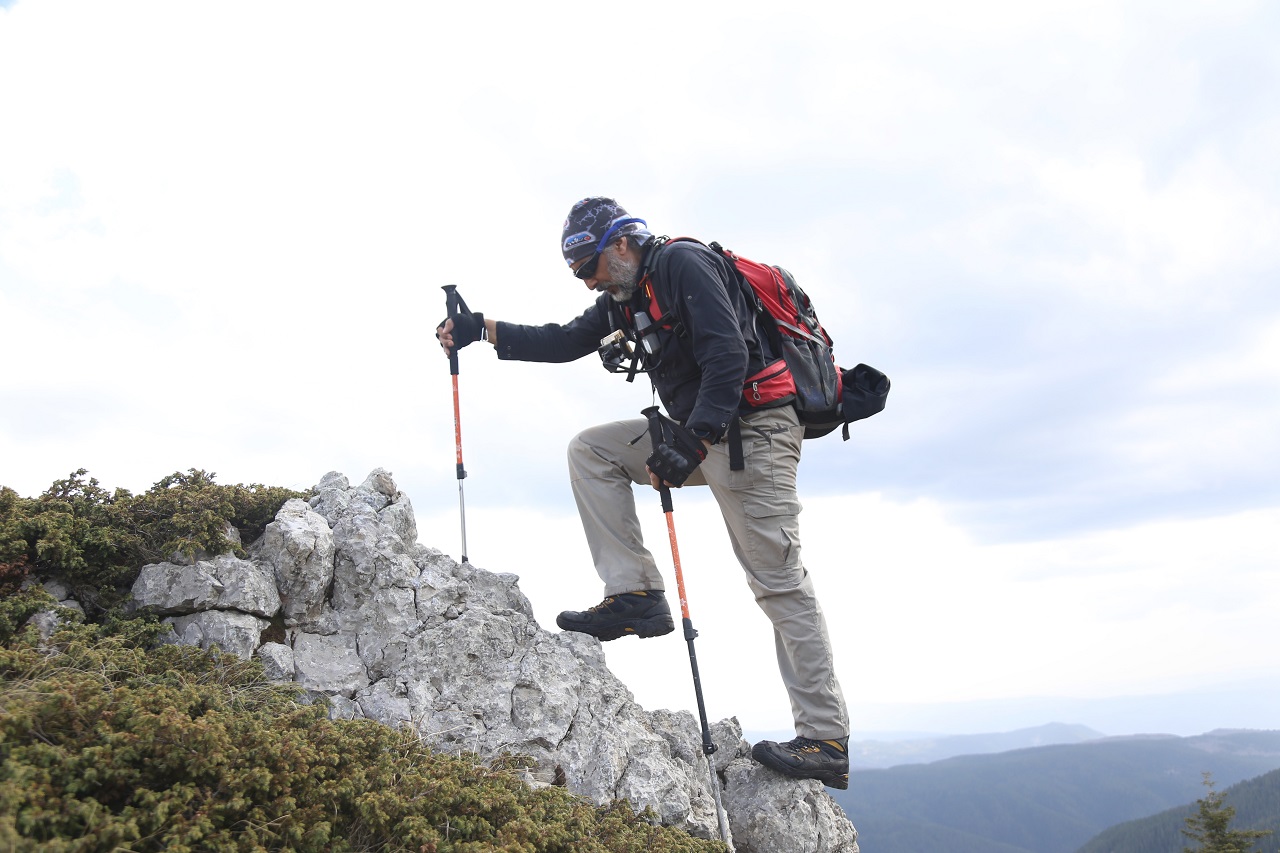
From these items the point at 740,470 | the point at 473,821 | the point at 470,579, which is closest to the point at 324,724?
the point at 473,821

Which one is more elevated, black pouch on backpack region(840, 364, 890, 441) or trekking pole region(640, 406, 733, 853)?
black pouch on backpack region(840, 364, 890, 441)

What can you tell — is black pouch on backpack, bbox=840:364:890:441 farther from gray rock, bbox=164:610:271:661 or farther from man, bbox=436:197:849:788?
gray rock, bbox=164:610:271:661

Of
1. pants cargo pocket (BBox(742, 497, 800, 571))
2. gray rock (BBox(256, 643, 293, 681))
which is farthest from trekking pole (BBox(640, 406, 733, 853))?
gray rock (BBox(256, 643, 293, 681))

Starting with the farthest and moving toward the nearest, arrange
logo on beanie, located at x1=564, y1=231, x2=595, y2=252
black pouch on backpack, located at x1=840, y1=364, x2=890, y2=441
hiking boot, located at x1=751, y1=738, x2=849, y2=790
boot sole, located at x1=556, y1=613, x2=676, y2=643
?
boot sole, located at x1=556, y1=613, x2=676, y2=643
black pouch on backpack, located at x1=840, y1=364, x2=890, y2=441
logo on beanie, located at x1=564, y1=231, x2=595, y2=252
hiking boot, located at x1=751, y1=738, x2=849, y2=790

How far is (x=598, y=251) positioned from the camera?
8344mm

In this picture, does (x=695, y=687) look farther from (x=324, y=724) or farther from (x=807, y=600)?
(x=324, y=724)

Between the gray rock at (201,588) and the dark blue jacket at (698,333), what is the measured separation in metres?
4.40

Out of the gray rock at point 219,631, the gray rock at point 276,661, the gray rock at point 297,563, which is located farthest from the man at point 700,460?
the gray rock at point 219,631

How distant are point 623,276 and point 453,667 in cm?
427

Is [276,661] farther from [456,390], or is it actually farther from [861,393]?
[861,393]

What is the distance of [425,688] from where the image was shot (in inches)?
308

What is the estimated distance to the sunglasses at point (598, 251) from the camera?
8281mm

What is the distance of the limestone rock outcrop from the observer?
7.45m

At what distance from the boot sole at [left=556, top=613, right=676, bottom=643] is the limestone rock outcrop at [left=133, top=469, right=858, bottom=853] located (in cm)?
13
